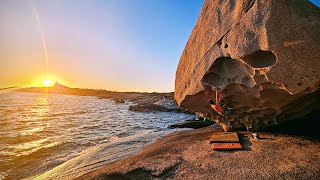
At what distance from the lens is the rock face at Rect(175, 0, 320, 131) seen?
5441mm

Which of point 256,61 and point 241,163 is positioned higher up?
point 256,61

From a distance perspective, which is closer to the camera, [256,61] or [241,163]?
[241,163]

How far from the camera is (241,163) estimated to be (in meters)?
5.67

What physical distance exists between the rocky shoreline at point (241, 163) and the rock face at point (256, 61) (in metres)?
1.43

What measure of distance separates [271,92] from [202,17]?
14.4ft

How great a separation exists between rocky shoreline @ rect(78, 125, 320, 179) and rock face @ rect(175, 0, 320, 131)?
1.43 meters

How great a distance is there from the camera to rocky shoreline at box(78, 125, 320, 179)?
5117 millimetres

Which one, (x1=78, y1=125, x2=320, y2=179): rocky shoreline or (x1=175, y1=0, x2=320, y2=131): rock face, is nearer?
(x1=78, y1=125, x2=320, y2=179): rocky shoreline

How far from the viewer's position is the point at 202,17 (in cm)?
950

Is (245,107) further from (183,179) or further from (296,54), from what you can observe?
(183,179)

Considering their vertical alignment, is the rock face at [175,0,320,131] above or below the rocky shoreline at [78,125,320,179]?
above

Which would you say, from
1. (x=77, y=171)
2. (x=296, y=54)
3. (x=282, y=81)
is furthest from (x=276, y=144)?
(x=77, y=171)

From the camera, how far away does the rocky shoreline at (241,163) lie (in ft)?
16.8

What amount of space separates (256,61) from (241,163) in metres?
2.87
